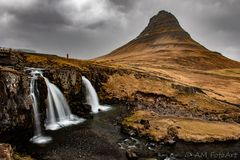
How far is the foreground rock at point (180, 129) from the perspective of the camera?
137 ft

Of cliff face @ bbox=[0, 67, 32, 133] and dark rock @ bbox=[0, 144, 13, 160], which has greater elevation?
cliff face @ bbox=[0, 67, 32, 133]

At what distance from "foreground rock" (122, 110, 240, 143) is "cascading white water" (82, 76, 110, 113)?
11.3 metres

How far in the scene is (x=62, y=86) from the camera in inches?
2048

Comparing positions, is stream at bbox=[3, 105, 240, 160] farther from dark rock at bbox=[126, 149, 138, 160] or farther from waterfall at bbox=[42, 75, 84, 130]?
waterfall at bbox=[42, 75, 84, 130]

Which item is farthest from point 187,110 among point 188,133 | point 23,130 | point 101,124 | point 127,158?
point 23,130

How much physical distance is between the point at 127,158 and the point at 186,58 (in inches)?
6728

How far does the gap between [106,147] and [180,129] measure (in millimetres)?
14587

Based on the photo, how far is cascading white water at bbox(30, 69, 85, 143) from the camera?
40.2m

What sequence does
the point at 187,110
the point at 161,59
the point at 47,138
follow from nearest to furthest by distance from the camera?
the point at 47,138
the point at 187,110
the point at 161,59

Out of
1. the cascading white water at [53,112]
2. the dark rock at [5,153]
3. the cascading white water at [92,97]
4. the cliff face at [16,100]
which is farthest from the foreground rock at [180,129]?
the dark rock at [5,153]

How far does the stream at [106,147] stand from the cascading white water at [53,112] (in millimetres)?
1597

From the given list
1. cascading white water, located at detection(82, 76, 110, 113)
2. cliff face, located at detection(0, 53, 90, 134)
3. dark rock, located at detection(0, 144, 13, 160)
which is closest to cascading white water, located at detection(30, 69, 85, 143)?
cliff face, located at detection(0, 53, 90, 134)

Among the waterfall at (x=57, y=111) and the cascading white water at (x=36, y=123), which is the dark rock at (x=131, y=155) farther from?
the waterfall at (x=57, y=111)

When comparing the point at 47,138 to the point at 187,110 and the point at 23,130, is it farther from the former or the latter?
the point at 187,110
